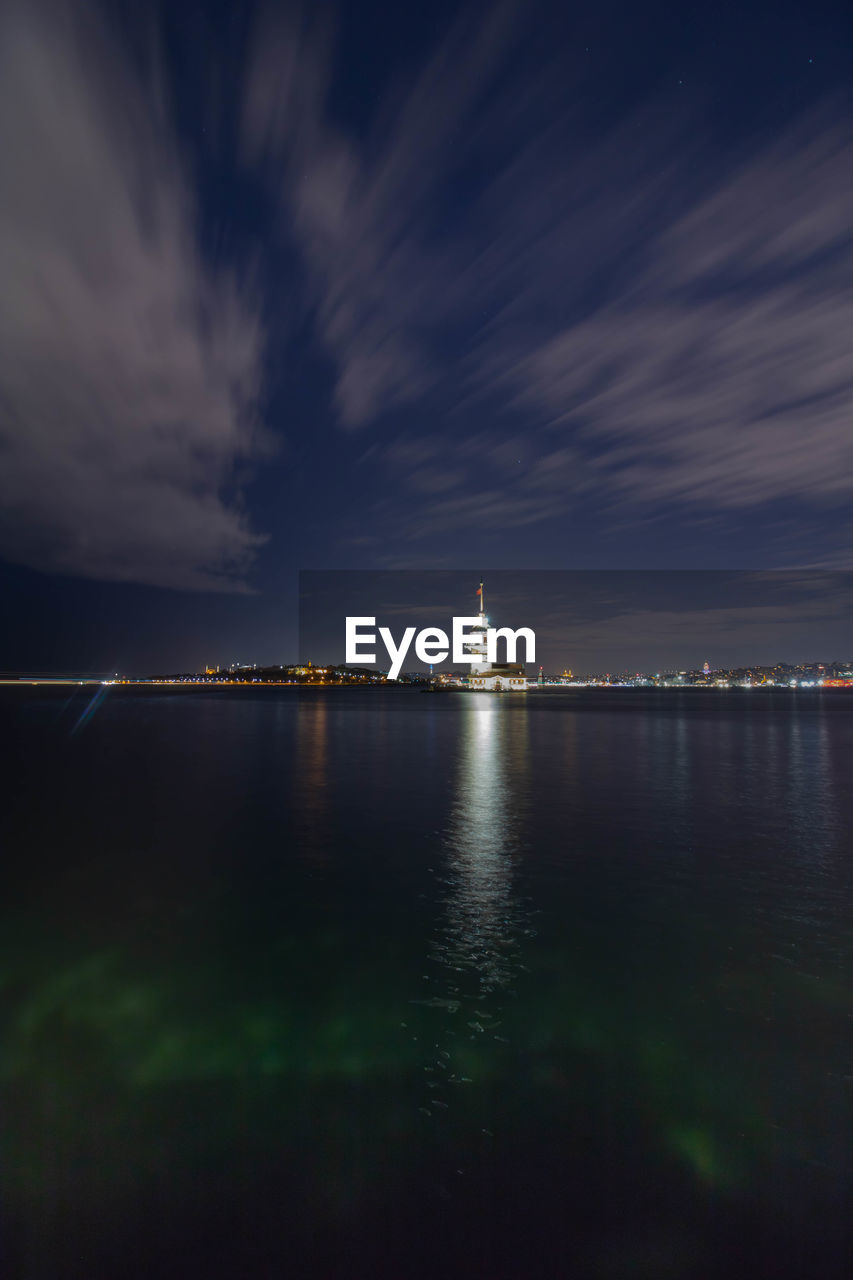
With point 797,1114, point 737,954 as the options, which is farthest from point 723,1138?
point 737,954

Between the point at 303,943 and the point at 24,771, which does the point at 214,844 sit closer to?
the point at 303,943

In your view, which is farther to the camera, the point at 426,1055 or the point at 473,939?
the point at 473,939

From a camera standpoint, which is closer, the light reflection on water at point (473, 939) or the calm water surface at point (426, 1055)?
the calm water surface at point (426, 1055)

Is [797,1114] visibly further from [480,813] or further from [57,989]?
[480,813]

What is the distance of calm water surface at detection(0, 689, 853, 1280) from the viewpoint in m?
5.31

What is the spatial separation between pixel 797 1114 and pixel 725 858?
Answer: 35.6 ft

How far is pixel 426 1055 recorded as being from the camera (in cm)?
758

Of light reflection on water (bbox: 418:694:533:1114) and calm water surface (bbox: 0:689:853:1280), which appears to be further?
light reflection on water (bbox: 418:694:533:1114)

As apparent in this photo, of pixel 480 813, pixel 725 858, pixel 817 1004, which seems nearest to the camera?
pixel 817 1004

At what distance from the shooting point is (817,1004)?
877 cm

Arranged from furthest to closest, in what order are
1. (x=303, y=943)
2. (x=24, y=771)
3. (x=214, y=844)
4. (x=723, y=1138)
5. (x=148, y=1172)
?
(x=24, y=771) < (x=214, y=844) < (x=303, y=943) < (x=723, y=1138) < (x=148, y=1172)

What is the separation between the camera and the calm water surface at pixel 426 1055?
5.31 meters

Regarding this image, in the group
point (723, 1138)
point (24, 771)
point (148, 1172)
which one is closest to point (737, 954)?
point (723, 1138)

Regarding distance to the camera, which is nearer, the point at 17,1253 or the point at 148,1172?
the point at 17,1253
